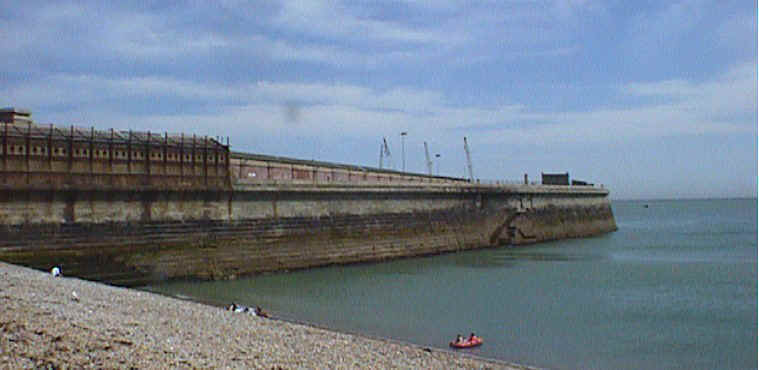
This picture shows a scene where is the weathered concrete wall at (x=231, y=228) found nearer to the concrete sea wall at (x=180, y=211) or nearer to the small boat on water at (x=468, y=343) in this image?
the concrete sea wall at (x=180, y=211)

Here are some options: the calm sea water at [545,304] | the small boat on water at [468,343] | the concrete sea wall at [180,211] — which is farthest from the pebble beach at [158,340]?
the concrete sea wall at [180,211]

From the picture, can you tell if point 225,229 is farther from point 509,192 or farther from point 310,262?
point 509,192

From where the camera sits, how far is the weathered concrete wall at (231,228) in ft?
94.4

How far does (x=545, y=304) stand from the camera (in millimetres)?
26172

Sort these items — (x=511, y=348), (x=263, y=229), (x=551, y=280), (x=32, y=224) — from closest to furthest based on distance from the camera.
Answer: (x=511, y=348) < (x=32, y=224) < (x=551, y=280) < (x=263, y=229)

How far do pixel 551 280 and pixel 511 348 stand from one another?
15.9 metres

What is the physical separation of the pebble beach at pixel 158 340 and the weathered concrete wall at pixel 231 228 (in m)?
11.0

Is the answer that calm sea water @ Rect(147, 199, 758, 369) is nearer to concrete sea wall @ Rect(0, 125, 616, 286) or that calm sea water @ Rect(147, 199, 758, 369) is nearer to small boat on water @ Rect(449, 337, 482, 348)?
small boat on water @ Rect(449, 337, 482, 348)

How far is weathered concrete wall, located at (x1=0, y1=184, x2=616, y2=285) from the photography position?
28.8m

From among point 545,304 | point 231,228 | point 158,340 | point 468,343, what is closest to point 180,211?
point 231,228

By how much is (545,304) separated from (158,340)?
17585 millimetres

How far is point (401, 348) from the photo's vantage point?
607 inches

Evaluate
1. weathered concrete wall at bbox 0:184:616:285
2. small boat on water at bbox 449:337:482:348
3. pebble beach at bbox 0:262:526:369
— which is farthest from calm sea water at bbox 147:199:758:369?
pebble beach at bbox 0:262:526:369

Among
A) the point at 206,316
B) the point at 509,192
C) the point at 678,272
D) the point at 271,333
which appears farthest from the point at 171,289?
the point at 509,192
